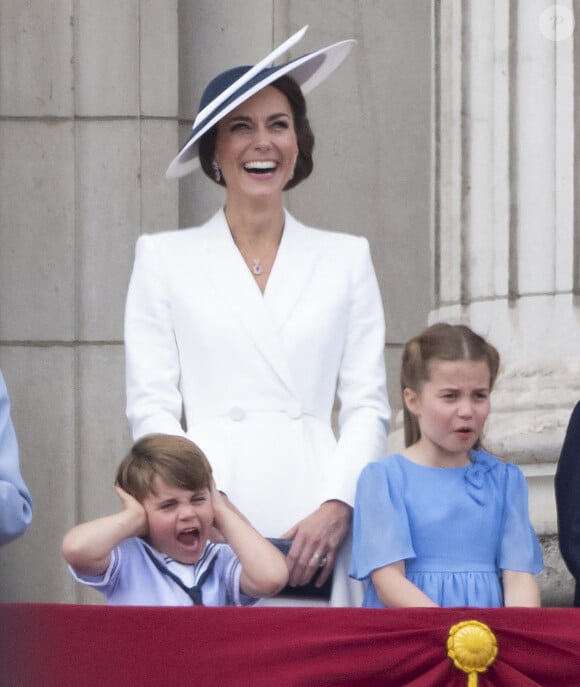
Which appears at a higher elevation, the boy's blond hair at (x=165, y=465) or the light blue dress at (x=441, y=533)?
the boy's blond hair at (x=165, y=465)

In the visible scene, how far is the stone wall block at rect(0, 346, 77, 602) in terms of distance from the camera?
6.08 meters

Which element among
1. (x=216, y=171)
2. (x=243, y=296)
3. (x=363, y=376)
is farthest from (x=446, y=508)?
(x=216, y=171)

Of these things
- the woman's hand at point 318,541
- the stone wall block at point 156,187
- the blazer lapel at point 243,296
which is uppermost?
the stone wall block at point 156,187

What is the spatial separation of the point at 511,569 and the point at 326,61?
3.94ft

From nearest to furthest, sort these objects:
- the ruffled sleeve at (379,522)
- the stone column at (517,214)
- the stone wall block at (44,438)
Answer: the ruffled sleeve at (379,522) → the stone column at (517,214) → the stone wall block at (44,438)

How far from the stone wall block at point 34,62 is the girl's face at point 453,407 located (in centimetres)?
262

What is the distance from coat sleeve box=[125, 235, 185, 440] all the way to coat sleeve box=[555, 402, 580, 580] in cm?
77

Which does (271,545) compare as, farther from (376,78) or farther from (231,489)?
(376,78)

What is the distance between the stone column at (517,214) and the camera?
4.98 m

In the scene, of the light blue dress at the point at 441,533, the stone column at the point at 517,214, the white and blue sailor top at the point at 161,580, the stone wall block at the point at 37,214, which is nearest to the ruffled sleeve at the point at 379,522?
the light blue dress at the point at 441,533

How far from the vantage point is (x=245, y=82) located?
411 centimetres

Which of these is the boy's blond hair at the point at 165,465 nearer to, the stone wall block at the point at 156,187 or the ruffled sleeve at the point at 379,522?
the ruffled sleeve at the point at 379,522

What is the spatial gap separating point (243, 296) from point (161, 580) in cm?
66

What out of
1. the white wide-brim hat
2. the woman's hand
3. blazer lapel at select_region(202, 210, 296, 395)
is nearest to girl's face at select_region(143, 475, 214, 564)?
the woman's hand
